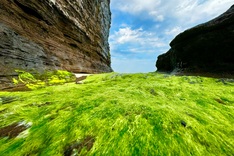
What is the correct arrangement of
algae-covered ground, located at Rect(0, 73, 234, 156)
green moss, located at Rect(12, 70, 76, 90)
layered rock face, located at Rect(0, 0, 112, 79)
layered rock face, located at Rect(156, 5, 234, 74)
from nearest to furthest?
algae-covered ground, located at Rect(0, 73, 234, 156), green moss, located at Rect(12, 70, 76, 90), layered rock face, located at Rect(0, 0, 112, 79), layered rock face, located at Rect(156, 5, 234, 74)

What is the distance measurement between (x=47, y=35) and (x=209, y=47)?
53.2 ft

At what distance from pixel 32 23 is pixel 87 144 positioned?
45.5 ft


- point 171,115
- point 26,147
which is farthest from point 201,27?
point 26,147

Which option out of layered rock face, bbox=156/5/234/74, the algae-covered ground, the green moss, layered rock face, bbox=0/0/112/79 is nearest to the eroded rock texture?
layered rock face, bbox=0/0/112/79

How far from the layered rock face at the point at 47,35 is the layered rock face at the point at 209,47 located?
13586mm

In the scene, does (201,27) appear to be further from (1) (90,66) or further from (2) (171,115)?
(1) (90,66)

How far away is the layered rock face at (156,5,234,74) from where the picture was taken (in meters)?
12.8

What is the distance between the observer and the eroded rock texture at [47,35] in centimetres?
1004

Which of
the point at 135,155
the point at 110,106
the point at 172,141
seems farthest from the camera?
the point at 110,106

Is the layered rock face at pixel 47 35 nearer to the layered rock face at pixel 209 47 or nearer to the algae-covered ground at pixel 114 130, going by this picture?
the algae-covered ground at pixel 114 130

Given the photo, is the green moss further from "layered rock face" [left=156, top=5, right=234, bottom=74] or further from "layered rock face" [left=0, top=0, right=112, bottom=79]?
"layered rock face" [left=156, top=5, right=234, bottom=74]

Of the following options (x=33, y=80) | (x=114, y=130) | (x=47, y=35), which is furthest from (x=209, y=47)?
(x=47, y=35)

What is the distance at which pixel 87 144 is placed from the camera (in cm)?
278

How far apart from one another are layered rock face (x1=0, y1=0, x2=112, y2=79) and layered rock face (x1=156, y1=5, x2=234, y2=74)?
13.6m
